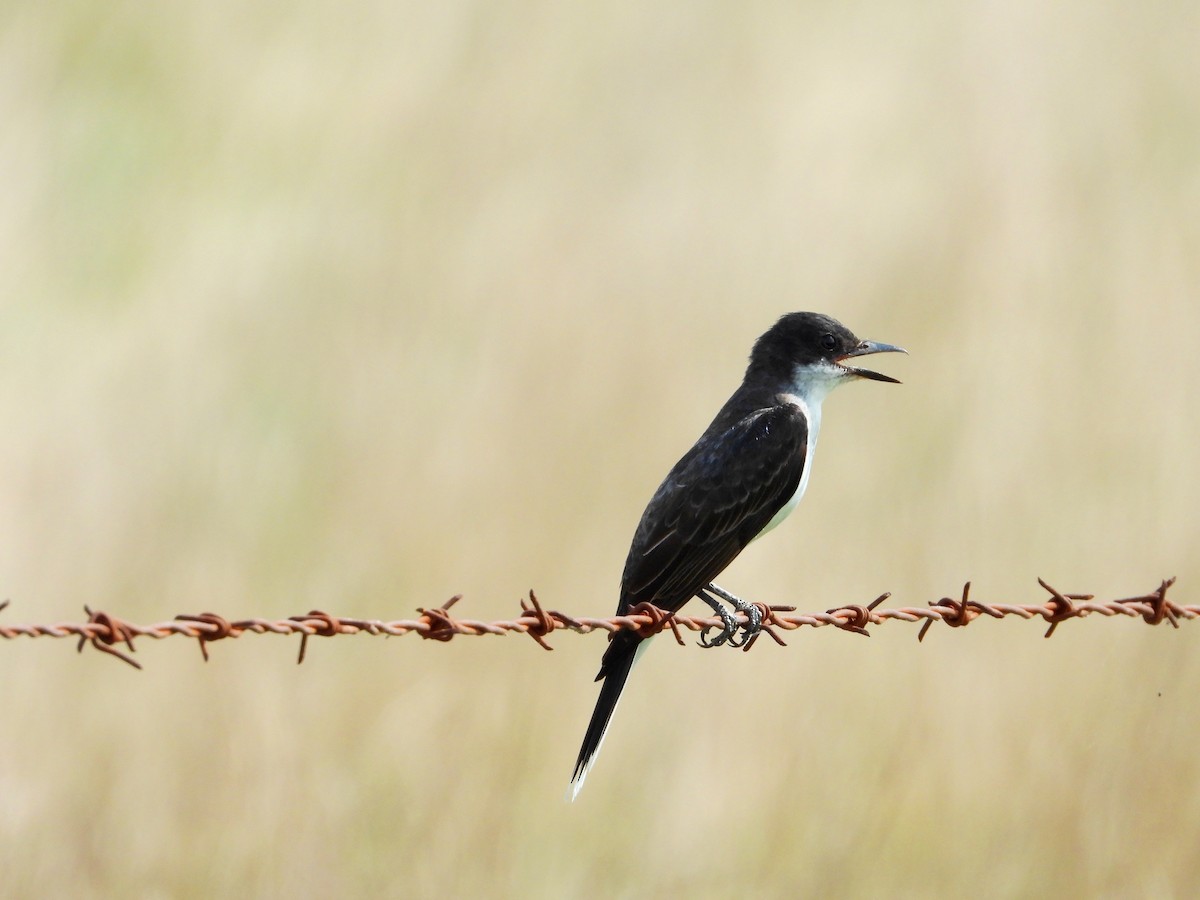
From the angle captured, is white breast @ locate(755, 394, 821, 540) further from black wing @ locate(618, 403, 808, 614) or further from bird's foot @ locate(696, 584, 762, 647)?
bird's foot @ locate(696, 584, 762, 647)

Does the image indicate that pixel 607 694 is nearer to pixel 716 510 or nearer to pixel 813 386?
pixel 716 510

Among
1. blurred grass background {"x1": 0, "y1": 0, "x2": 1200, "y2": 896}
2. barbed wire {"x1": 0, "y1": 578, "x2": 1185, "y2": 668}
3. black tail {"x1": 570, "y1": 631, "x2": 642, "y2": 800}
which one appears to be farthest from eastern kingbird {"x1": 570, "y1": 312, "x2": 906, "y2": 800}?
blurred grass background {"x1": 0, "y1": 0, "x2": 1200, "y2": 896}

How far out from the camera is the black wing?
612 centimetres

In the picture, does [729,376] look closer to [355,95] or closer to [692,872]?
[692,872]

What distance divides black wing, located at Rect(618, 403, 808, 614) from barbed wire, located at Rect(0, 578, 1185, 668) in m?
0.39

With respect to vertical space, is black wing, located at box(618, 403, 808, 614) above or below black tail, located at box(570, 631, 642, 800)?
above

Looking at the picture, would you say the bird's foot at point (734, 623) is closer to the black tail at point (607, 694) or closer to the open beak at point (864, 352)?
the black tail at point (607, 694)

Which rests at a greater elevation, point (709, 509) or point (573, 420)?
point (573, 420)

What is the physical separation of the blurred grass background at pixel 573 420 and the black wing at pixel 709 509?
1040 mm

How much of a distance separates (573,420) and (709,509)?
6.80ft

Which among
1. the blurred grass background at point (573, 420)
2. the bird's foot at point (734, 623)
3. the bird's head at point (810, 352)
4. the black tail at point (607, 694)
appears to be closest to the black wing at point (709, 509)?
the bird's foot at point (734, 623)

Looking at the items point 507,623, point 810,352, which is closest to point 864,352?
point 810,352

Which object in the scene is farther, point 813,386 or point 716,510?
point 813,386

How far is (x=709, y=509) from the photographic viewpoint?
20.4ft
